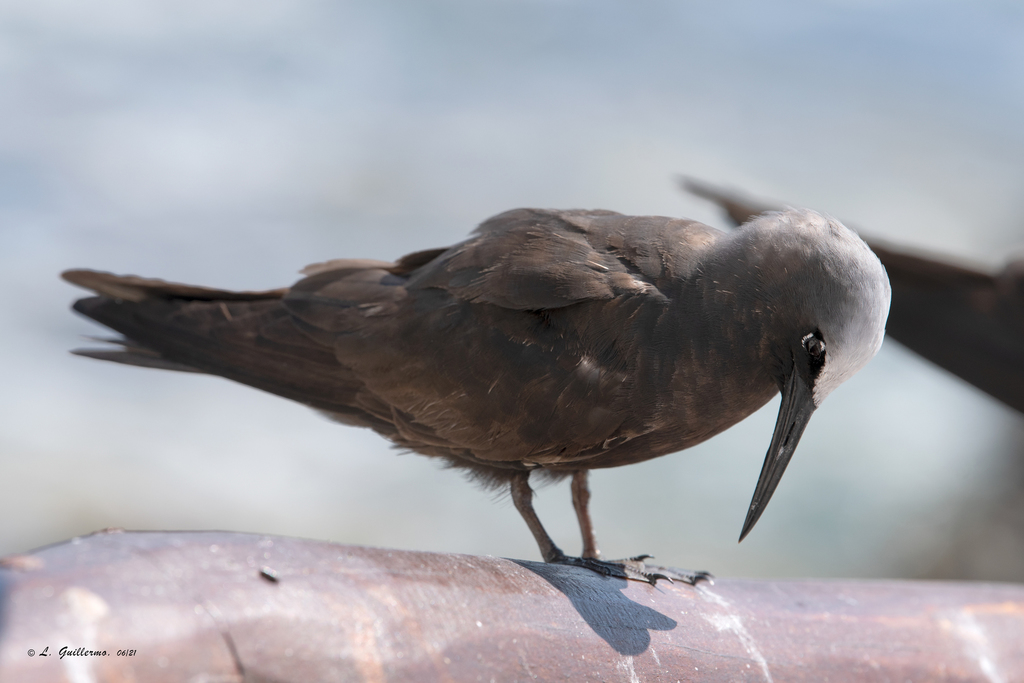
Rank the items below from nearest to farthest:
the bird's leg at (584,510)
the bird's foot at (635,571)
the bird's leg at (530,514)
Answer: the bird's foot at (635,571) < the bird's leg at (530,514) < the bird's leg at (584,510)

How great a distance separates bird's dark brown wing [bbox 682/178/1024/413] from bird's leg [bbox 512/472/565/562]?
1789 mm

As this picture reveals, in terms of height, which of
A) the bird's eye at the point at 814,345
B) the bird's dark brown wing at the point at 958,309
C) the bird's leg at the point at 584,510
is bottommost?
the bird's leg at the point at 584,510

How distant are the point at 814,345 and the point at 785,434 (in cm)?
27

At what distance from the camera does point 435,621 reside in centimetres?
176

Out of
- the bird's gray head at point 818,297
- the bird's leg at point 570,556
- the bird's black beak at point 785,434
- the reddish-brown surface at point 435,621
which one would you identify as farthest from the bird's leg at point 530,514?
the bird's gray head at point 818,297

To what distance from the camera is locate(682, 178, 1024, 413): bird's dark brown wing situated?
4.10m

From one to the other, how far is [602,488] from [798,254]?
6.81 metres

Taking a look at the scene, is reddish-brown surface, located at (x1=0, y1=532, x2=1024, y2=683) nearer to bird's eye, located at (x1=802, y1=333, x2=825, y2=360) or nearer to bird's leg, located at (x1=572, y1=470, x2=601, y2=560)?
bird's leg, located at (x1=572, y1=470, x2=601, y2=560)

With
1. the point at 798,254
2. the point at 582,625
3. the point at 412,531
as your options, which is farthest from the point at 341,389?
the point at 412,531

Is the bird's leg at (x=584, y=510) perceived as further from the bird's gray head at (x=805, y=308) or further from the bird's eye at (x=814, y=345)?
the bird's eye at (x=814, y=345)

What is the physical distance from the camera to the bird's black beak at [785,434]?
7.96 feet

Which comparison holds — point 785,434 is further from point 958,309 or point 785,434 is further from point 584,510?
point 958,309

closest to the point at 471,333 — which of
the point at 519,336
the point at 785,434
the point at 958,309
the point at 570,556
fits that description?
the point at 519,336

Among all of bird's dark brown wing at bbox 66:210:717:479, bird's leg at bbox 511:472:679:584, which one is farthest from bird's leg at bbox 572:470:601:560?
bird's dark brown wing at bbox 66:210:717:479
